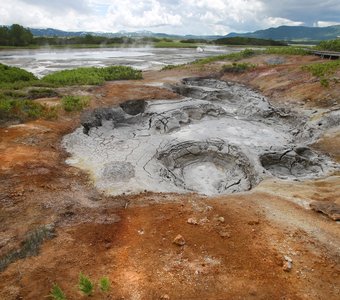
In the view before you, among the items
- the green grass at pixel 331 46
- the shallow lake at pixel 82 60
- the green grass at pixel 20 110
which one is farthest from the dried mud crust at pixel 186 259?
the green grass at pixel 331 46

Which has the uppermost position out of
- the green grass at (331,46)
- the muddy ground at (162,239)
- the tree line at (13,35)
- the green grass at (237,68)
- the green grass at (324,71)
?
the tree line at (13,35)

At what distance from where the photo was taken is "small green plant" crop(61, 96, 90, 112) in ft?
59.2

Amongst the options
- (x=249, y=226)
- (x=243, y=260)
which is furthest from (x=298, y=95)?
(x=243, y=260)

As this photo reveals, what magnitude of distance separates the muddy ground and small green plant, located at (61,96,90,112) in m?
6.29

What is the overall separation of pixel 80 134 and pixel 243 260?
36.3ft

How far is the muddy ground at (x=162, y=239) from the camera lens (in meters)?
6.19

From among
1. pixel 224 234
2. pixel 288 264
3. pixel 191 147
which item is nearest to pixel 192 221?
pixel 224 234

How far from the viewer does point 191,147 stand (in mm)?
14719

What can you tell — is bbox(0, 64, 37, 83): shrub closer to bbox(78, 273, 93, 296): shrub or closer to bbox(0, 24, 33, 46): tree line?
bbox(78, 273, 93, 296): shrub

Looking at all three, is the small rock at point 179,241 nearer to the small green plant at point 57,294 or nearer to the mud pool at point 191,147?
the small green plant at point 57,294

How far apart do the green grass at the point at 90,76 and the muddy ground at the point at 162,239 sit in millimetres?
13647

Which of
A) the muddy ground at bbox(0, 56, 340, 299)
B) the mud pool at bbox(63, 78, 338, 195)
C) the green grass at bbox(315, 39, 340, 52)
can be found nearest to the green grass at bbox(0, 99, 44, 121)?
the mud pool at bbox(63, 78, 338, 195)

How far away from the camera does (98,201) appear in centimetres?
964

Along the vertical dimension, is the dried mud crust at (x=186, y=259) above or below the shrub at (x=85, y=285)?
below
